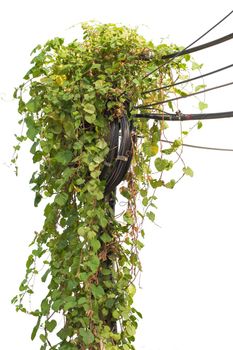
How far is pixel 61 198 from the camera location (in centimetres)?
290

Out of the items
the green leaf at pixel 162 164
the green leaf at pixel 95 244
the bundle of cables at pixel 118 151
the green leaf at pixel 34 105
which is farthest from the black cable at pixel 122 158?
the green leaf at pixel 34 105

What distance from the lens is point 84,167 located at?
2.89 metres

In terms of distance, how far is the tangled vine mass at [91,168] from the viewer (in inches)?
113

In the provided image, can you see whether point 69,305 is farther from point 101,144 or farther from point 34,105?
point 34,105

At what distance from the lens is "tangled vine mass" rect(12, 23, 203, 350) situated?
286cm

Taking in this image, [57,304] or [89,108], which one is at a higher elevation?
[89,108]

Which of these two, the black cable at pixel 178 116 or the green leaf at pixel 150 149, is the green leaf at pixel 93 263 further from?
the black cable at pixel 178 116

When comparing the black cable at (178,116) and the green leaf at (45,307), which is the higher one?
the black cable at (178,116)

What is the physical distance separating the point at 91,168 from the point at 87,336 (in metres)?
0.64

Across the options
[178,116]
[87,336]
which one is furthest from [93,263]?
[178,116]

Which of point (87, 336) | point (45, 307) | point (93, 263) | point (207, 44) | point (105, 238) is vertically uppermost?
point (207, 44)

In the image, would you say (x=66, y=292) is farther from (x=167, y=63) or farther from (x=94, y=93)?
(x=167, y=63)

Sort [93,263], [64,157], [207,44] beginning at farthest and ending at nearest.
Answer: [64,157] < [93,263] < [207,44]

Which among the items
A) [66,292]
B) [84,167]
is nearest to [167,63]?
[84,167]
